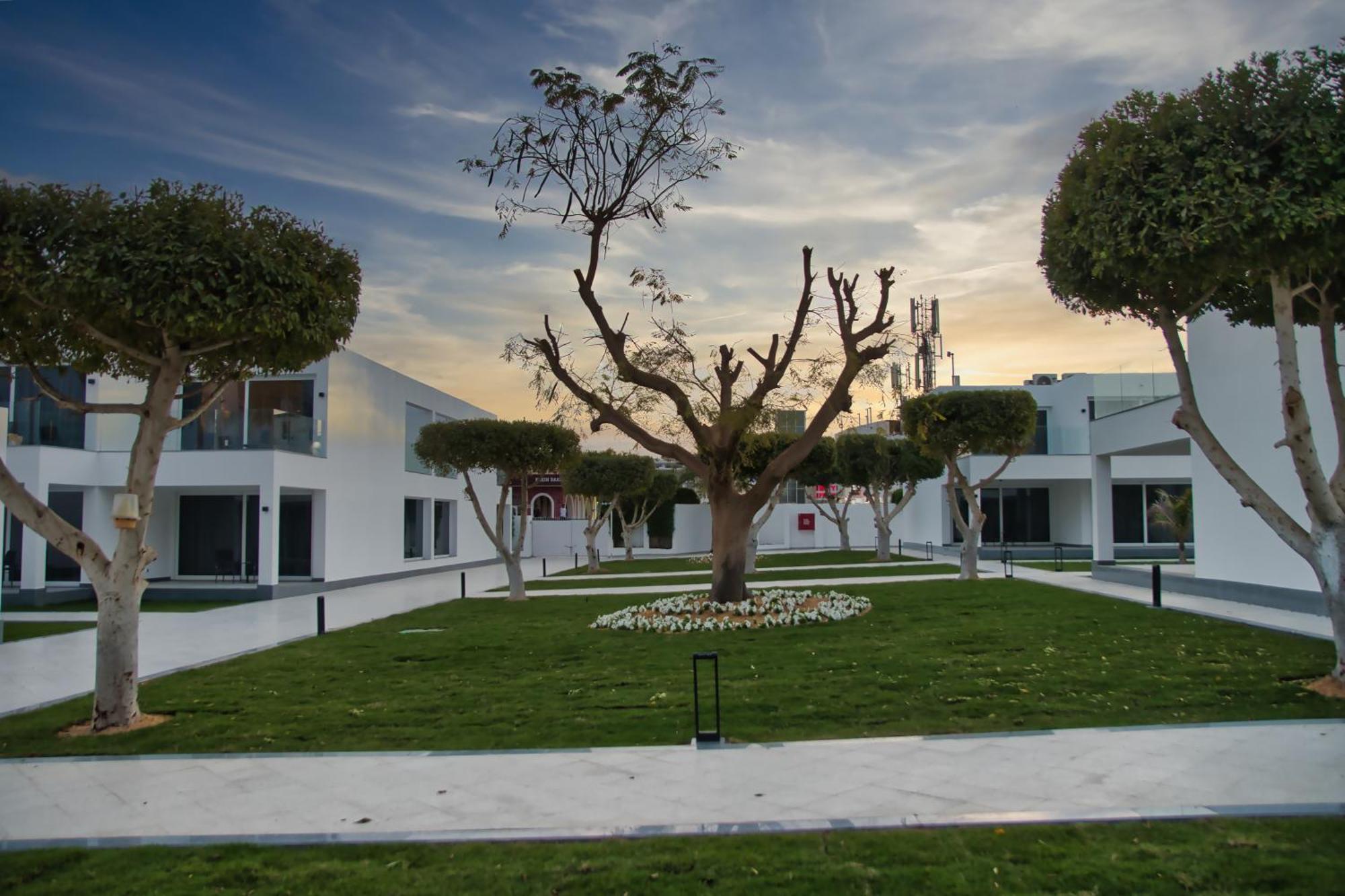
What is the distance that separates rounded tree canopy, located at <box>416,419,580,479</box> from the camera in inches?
740

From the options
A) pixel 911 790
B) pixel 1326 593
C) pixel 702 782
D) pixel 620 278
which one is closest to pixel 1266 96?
pixel 1326 593

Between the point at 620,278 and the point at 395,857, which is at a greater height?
the point at 620,278

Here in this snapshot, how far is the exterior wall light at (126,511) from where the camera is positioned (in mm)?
7367

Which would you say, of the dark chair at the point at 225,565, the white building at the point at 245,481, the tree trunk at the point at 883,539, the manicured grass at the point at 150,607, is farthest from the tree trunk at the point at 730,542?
the tree trunk at the point at 883,539

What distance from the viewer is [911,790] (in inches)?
203

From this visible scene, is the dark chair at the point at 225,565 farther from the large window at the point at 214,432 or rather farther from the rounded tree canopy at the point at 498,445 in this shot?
the rounded tree canopy at the point at 498,445

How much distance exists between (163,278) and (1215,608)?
1412 cm

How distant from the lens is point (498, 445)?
18.8m

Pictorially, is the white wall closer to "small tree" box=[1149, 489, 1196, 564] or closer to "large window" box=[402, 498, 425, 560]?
"small tree" box=[1149, 489, 1196, 564]

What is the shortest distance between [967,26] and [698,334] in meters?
5.76

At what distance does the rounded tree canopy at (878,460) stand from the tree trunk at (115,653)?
73.0 ft

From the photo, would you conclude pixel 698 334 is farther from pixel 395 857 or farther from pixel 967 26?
pixel 395 857

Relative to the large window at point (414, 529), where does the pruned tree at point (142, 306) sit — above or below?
above

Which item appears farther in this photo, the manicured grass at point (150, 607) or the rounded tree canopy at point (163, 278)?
the manicured grass at point (150, 607)
